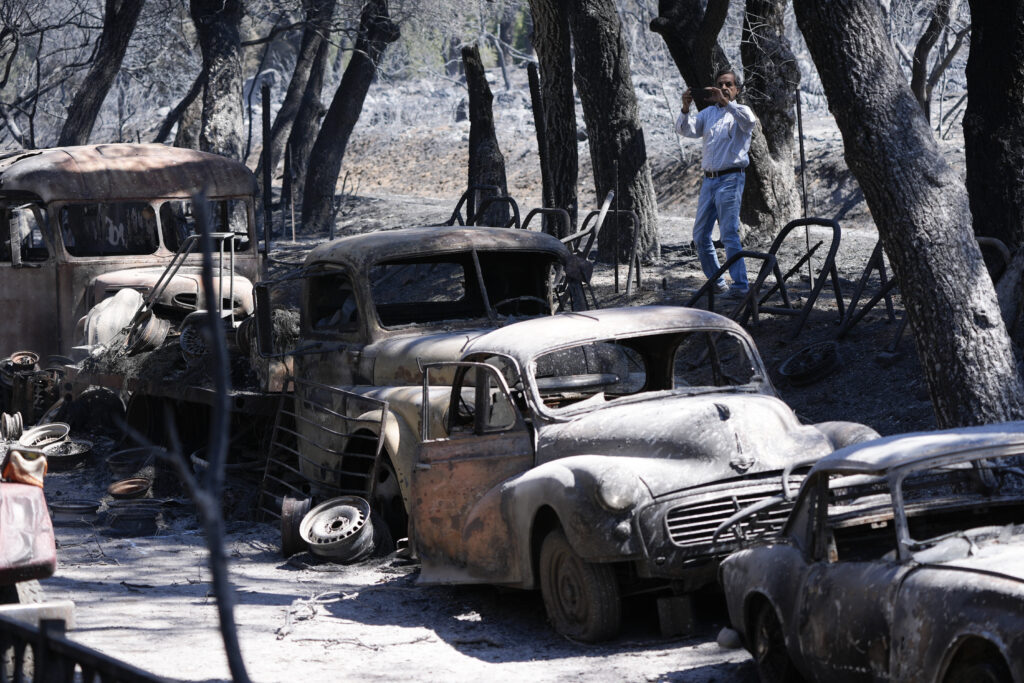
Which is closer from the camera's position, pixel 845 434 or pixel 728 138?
pixel 845 434

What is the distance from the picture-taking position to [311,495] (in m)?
8.82

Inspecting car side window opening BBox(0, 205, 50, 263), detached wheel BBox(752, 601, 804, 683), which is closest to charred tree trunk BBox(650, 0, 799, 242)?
car side window opening BBox(0, 205, 50, 263)

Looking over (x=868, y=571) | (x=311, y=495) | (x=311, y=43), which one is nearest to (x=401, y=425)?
(x=311, y=495)

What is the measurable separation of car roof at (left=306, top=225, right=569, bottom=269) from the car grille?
12.2ft

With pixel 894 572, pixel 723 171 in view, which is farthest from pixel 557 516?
pixel 723 171

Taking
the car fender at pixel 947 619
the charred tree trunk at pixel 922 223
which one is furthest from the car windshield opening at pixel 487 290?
the car fender at pixel 947 619

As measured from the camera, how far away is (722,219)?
11.8 metres

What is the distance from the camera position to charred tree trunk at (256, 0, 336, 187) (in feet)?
84.3

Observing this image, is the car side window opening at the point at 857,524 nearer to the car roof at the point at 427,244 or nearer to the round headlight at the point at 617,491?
the round headlight at the point at 617,491

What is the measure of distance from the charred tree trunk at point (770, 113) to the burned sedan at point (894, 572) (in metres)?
9.46

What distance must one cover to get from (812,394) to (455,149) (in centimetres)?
2426

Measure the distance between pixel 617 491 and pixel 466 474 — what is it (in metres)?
1.30

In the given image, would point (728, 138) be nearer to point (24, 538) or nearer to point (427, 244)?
point (427, 244)

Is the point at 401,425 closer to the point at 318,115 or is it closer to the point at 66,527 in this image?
the point at 66,527
